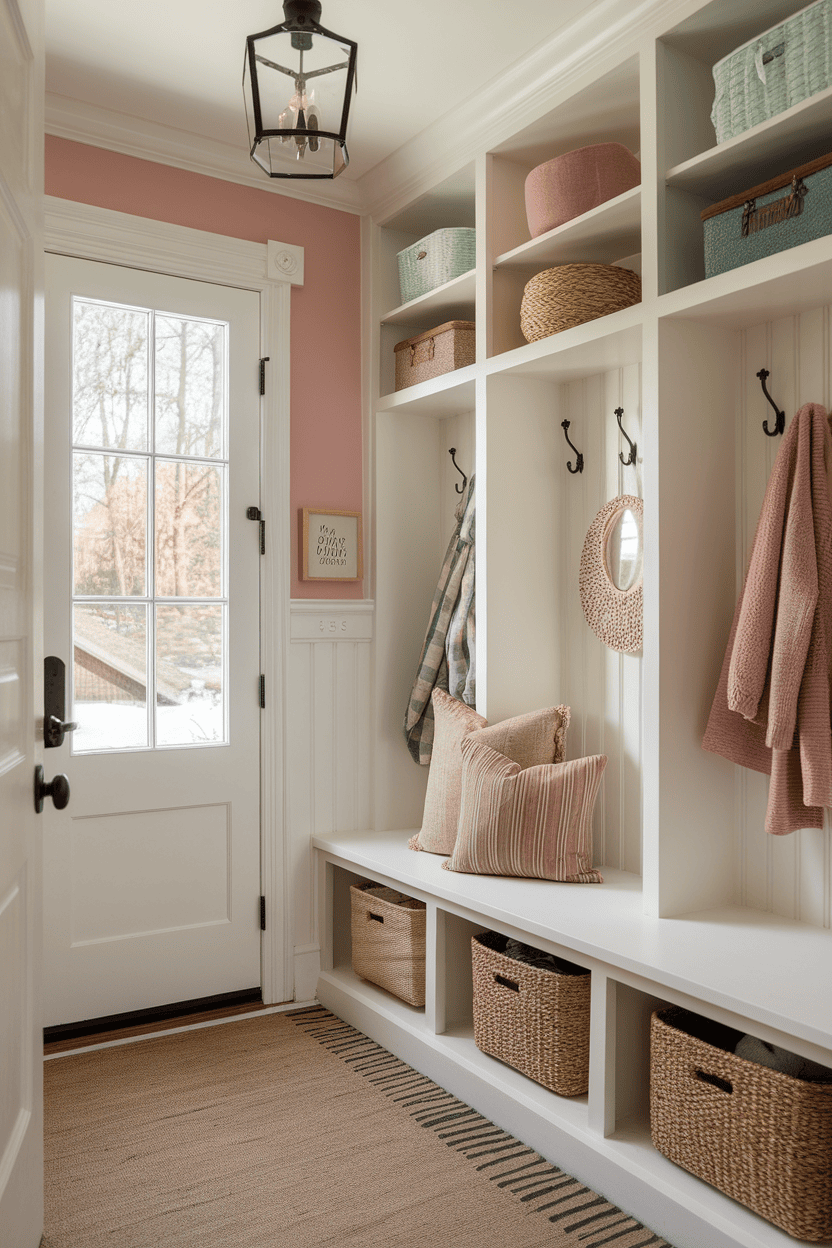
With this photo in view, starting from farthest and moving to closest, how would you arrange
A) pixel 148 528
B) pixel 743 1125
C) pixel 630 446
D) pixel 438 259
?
1. pixel 438 259
2. pixel 148 528
3. pixel 630 446
4. pixel 743 1125

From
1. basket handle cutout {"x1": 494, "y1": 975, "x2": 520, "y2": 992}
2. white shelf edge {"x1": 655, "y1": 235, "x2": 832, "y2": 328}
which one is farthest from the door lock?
white shelf edge {"x1": 655, "y1": 235, "x2": 832, "y2": 328}

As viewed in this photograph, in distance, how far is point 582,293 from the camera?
7.82ft

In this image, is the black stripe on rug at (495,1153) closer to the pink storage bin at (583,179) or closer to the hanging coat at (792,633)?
the hanging coat at (792,633)

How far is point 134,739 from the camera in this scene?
109 inches

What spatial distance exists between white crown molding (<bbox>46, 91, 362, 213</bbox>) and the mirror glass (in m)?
1.43

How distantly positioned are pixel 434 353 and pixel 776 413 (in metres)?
1.16

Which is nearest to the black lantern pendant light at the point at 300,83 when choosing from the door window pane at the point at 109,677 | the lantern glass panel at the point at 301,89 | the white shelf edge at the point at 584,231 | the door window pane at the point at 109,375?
the lantern glass panel at the point at 301,89

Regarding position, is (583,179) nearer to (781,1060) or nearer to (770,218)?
(770,218)

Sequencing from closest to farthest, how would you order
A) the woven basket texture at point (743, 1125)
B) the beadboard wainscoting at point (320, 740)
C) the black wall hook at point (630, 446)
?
the woven basket texture at point (743, 1125), the black wall hook at point (630, 446), the beadboard wainscoting at point (320, 740)

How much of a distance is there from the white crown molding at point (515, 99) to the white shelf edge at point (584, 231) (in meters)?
0.31

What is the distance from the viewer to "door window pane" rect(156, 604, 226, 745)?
2816mm

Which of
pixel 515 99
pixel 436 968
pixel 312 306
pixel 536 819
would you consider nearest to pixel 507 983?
pixel 436 968

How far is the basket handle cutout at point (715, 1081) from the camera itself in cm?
174

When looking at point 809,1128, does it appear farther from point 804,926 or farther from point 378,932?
point 378,932
